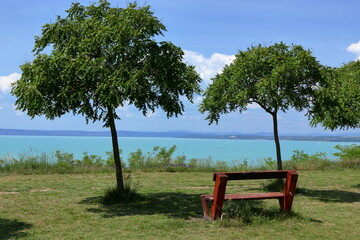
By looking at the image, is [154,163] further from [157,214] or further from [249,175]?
[249,175]

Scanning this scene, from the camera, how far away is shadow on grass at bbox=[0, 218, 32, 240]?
762 centimetres

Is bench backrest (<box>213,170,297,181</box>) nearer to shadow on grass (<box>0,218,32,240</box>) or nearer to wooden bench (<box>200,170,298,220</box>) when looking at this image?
wooden bench (<box>200,170,298,220</box>)

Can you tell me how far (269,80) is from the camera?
1310cm

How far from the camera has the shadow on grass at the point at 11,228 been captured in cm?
762

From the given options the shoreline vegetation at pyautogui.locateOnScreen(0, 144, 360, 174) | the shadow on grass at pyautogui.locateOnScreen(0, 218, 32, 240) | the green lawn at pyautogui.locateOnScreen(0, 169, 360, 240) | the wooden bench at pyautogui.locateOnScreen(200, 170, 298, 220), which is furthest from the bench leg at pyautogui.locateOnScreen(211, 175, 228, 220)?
the shoreline vegetation at pyautogui.locateOnScreen(0, 144, 360, 174)

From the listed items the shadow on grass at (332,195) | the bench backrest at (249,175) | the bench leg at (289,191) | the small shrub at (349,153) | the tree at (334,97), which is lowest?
the shadow on grass at (332,195)

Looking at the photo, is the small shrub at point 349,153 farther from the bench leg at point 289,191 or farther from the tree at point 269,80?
the bench leg at point 289,191

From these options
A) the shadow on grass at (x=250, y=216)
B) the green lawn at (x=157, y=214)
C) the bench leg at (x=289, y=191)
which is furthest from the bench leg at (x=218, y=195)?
the bench leg at (x=289, y=191)

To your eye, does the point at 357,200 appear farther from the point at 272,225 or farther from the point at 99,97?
the point at 99,97

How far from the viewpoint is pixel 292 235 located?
25.0 feet

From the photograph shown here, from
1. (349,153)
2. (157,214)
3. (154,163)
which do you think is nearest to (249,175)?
(157,214)

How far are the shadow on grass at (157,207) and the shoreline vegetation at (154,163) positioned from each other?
8793 mm

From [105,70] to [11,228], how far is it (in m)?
4.14

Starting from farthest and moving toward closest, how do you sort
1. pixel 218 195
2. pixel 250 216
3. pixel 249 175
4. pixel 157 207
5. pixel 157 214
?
pixel 157 207
pixel 157 214
pixel 249 175
pixel 250 216
pixel 218 195
